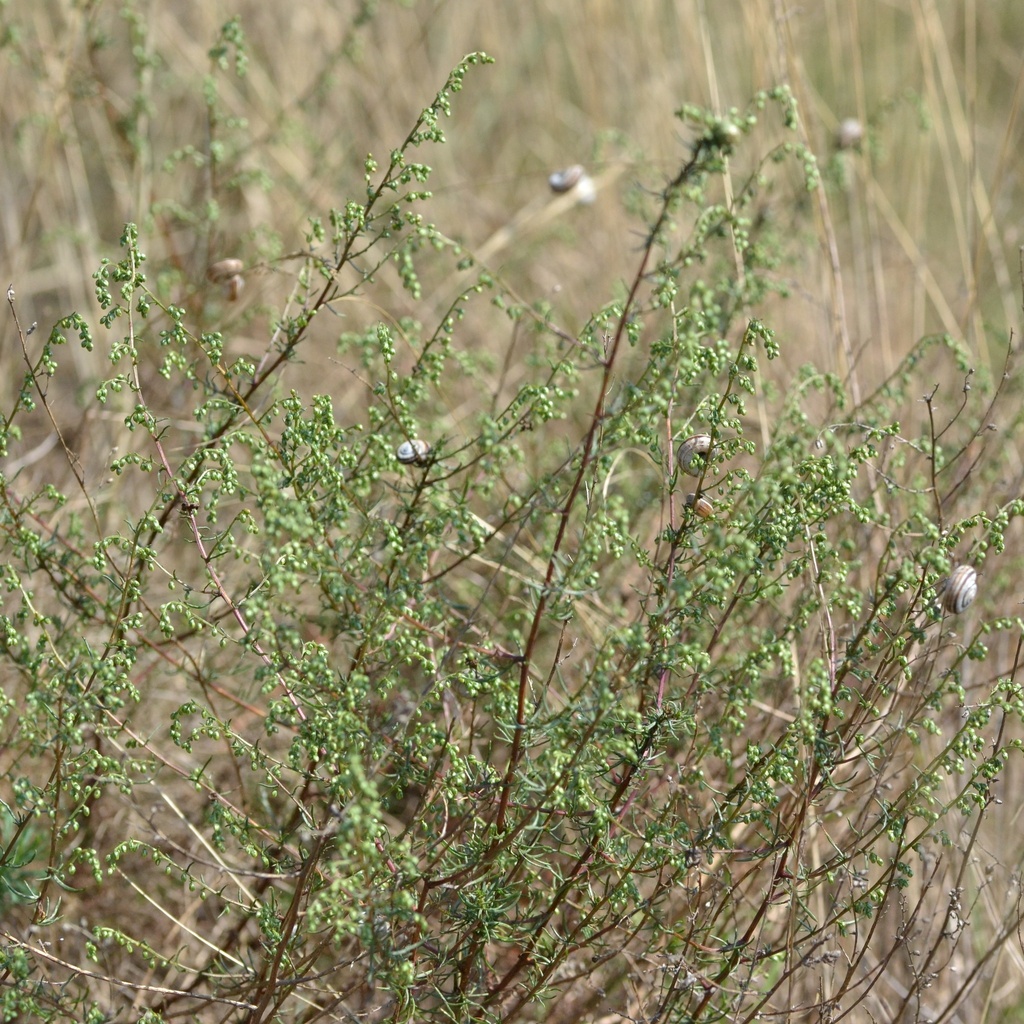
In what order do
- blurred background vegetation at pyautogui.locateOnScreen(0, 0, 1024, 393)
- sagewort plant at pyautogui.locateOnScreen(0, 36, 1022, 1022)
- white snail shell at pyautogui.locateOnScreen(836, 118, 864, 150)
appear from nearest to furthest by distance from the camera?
sagewort plant at pyautogui.locateOnScreen(0, 36, 1022, 1022) < white snail shell at pyautogui.locateOnScreen(836, 118, 864, 150) < blurred background vegetation at pyautogui.locateOnScreen(0, 0, 1024, 393)

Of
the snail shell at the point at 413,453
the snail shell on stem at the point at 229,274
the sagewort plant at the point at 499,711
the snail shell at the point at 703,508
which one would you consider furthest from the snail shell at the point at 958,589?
the snail shell on stem at the point at 229,274

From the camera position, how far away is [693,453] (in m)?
1.56

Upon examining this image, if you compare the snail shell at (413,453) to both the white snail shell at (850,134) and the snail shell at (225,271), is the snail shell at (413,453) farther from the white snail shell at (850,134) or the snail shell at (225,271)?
the white snail shell at (850,134)

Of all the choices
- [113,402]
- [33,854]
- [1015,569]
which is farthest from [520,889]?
[113,402]

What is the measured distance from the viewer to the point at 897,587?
1.51m

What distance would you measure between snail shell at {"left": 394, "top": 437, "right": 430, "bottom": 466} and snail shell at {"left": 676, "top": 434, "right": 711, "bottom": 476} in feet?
1.20

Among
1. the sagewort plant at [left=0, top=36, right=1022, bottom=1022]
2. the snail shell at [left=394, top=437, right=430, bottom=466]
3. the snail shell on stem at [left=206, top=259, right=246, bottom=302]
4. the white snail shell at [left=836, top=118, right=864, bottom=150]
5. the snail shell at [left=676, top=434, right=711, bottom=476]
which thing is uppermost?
the white snail shell at [left=836, top=118, right=864, bottom=150]

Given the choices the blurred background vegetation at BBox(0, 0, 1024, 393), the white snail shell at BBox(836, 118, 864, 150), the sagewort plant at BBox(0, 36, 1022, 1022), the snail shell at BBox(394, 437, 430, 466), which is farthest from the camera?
the blurred background vegetation at BBox(0, 0, 1024, 393)

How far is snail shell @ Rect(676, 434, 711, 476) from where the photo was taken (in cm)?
153

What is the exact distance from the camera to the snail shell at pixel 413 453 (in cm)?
164

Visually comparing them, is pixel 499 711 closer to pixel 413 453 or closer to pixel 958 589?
pixel 413 453

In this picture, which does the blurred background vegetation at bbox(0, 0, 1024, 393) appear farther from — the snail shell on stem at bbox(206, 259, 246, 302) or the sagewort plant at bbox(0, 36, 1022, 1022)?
the sagewort plant at bbox(0, 36, 1022, 1022)

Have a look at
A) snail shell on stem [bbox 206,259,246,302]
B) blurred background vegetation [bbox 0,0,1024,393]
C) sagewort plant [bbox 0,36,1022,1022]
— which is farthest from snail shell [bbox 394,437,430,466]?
blurred background vegetation [bbox 0,0,1024,393]

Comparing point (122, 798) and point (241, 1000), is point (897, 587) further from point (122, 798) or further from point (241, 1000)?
point (122, 798)
